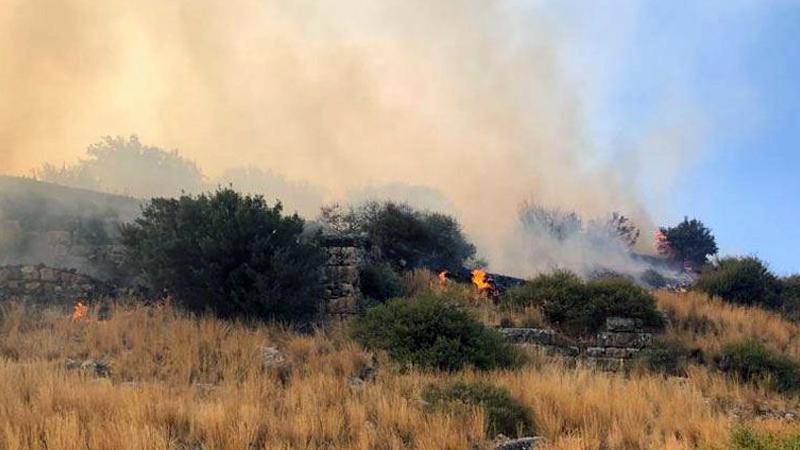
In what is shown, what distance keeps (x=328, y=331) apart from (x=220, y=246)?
2.85 metres

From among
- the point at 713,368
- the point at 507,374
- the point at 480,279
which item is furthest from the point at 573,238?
the point at 507,374

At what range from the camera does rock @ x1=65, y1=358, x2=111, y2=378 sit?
10.3m

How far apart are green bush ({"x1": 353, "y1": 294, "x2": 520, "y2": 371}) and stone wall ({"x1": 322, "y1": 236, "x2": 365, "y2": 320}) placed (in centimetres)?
300

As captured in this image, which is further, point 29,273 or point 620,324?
point 29,273

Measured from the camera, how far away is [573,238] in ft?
173

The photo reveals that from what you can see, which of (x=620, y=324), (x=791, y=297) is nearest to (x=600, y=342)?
(x=620, y=324)

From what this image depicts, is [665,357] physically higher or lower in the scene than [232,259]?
lower

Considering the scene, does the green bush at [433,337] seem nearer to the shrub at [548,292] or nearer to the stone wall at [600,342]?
the stone wall at [600,342]

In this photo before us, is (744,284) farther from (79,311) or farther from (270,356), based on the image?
(79,311)

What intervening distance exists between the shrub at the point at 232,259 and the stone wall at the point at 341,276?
720 millimetres

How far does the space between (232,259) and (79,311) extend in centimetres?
357

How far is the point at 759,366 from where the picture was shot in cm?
1427

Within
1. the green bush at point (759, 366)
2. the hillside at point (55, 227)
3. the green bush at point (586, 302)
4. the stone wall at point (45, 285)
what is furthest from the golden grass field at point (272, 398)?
the hillside at point (55, 227)

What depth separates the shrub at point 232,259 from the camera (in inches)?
592
